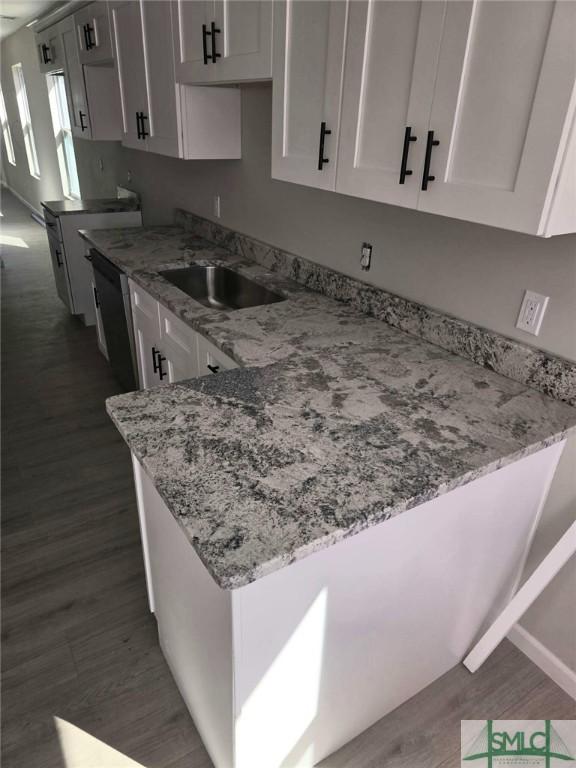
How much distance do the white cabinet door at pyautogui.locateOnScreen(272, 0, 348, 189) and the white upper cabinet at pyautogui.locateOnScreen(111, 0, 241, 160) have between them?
889 mm

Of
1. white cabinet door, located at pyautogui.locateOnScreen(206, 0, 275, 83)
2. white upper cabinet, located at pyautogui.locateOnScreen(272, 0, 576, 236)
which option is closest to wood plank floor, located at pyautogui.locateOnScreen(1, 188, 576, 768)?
white upper cabinet, located at pyautogui.locateOnScreen(272, 0, 576, 236)

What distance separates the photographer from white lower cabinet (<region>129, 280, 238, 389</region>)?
186 centimetres

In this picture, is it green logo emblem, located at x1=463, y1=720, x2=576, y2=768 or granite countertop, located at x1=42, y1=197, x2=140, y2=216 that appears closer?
green logo emblem, located at x1=463, y1=720, x2=576, y2=768

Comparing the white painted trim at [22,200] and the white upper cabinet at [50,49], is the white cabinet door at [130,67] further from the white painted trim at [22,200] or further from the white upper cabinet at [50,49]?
the white painted trim at [22,200]

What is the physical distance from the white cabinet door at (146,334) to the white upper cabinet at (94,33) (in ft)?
5.15

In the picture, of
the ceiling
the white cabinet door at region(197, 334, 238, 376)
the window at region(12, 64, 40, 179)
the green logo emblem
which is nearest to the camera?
the green logo emblem

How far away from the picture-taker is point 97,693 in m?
1.54

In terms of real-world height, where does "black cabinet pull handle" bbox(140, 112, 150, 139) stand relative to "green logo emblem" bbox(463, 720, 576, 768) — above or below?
above

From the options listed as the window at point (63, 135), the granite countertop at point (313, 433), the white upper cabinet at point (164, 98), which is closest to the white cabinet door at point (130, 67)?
the white upper cabinet at point (164, 98)

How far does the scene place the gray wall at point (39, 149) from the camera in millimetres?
4754

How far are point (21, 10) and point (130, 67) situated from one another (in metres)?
3.55

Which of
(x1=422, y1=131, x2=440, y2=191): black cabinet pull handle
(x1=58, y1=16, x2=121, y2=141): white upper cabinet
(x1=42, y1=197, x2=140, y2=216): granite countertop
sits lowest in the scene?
(x1=42, y1=197, x2=140, y2=216): granite countertop

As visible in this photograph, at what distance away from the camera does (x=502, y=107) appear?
998 mm

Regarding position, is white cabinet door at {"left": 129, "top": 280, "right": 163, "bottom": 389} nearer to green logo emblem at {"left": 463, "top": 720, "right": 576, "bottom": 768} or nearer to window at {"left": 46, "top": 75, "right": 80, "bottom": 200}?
green logo emblem at {"left": 463, "top": 720, "right": 576, "bottom": 768}
